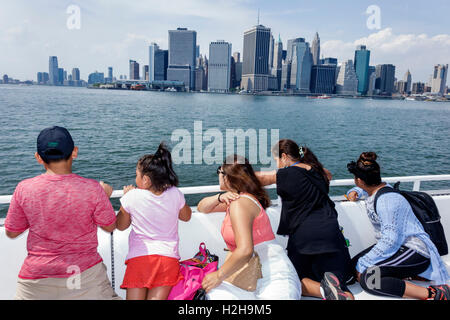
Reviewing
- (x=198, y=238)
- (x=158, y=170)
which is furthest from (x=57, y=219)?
(x=198, y=238)

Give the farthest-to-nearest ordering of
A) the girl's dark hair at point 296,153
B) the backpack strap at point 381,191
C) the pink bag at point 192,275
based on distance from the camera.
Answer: the girl's dark hair at point 296,153 < the backpack strap at point 381,191 < the pink bag at point 192,275

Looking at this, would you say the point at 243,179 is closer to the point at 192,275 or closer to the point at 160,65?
the point at 192,275

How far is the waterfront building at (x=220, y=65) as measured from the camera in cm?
17300

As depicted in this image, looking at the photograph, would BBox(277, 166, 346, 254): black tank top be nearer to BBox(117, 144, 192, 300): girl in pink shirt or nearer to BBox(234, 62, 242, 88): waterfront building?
BBox(117, 144, 192, 300): girl in pink shirt

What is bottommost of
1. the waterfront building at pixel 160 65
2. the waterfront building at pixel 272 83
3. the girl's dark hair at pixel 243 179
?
the girl's dark hair at pixel 243 179

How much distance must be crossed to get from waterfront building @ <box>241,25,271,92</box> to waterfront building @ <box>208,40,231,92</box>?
35.7 ft

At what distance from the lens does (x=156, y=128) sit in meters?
35.8

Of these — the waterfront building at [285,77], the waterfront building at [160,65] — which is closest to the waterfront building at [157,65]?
the waterfront building at [160,65]

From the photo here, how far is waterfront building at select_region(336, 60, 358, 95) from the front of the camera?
153250 millimetres

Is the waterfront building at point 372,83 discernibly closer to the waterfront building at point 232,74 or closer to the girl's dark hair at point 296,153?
the waterfront building at point 232,74

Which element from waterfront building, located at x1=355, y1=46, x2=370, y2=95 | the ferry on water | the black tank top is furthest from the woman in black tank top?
waterfront building, located at x1=355, y1=46, x2=370, y2=95

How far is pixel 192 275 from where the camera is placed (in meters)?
2.50

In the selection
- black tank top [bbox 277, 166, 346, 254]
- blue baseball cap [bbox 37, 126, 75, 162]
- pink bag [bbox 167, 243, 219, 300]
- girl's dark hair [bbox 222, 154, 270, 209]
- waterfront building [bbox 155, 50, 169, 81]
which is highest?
waterfront building [bbox 155, 50, 169, 81]

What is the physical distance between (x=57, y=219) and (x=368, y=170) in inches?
104
